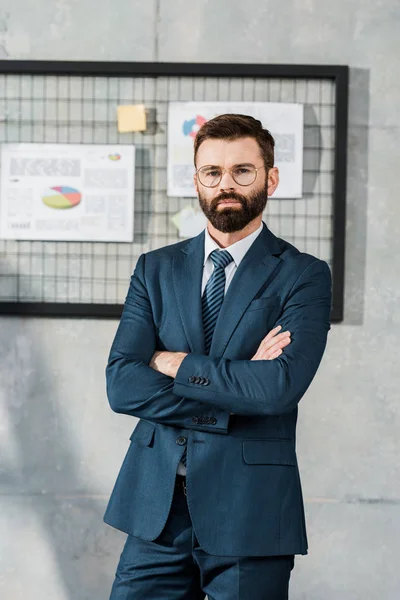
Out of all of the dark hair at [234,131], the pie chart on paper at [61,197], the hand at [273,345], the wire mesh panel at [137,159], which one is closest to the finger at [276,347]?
the hand at [273,345]

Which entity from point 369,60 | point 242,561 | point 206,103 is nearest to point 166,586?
point 242,561

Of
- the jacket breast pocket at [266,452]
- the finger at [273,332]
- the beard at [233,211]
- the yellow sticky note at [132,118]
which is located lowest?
the jacket breast pocket at [266,452]

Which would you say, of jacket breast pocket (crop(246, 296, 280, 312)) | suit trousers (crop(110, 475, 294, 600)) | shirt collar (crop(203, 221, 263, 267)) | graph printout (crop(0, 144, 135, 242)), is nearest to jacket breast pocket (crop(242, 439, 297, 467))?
suit trousers (crop(110, 475, 294, 600))

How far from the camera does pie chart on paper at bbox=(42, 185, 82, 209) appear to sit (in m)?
2.84

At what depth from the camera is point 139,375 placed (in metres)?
1.77

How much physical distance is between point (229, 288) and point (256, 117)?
120 cm

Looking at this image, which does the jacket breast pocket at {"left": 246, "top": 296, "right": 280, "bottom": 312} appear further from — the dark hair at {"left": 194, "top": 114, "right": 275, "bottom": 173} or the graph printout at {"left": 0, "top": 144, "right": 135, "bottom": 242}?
the graph printout at {"left": 0, "top": 144, "right": 135, "bottom": 242}

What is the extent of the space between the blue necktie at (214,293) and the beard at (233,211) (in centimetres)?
7

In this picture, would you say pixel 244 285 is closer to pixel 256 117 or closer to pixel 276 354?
pixel 276 354

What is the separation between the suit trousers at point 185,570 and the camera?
64.5 inches

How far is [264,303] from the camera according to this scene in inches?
69.5

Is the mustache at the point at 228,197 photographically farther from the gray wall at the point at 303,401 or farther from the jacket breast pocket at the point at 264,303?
the gray wall at the point at 303,401

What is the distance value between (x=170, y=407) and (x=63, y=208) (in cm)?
133

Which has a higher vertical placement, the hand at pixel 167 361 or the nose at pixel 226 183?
the nose at pixel 226 183
